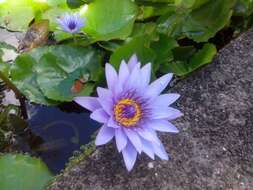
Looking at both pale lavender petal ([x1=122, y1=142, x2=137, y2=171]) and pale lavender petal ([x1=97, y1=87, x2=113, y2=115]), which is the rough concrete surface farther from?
pale lavender petal ([x1=97, y1=87, x2=113, y2=115])

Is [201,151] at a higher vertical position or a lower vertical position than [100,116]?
lower

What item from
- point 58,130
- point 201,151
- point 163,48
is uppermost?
point 163,48

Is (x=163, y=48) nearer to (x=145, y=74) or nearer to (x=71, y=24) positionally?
(x=71, y=24)

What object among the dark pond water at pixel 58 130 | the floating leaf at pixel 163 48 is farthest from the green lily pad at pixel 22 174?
the floating leaf at pixel 163 48

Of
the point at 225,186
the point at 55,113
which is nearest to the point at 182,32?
the point at 55,113

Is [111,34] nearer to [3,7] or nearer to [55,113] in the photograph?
[55,113]

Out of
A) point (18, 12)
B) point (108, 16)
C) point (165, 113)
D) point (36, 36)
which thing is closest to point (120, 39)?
point (108, 16)

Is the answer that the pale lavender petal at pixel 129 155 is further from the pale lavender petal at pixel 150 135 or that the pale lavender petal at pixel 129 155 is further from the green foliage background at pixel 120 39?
the green foliage background at pixel 120 39
